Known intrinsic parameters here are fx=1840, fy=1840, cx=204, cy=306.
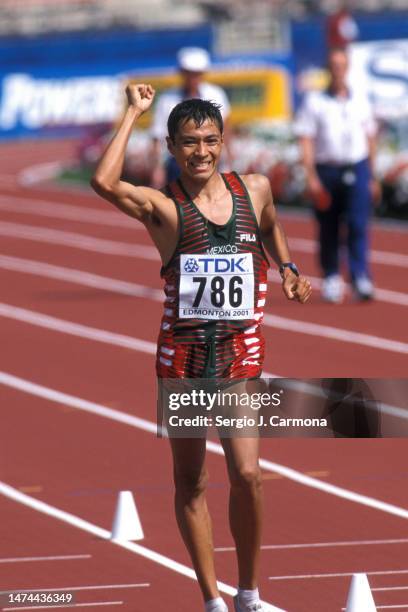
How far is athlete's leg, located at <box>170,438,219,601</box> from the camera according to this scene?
667 cm

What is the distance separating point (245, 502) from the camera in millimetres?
6641

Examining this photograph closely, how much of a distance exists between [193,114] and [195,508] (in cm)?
144

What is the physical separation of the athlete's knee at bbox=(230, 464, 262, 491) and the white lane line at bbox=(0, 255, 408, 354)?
7.24 m

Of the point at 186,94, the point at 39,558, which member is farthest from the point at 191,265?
the point at 186,94

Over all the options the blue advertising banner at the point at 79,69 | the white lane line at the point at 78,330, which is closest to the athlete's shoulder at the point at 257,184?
the white lane line at the point at 78,330

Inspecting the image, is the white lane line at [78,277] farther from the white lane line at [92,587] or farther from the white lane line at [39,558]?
the white lane line at [92,587]

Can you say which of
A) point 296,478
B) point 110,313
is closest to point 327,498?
point 296,478

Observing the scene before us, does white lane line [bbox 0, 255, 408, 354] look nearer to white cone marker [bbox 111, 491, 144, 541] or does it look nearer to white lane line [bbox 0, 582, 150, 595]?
white cone marker [bbox 111, 491, 144, 541]

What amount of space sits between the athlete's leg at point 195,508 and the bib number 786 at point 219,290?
503mm

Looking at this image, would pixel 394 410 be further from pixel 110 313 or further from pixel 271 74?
pixel 271 74

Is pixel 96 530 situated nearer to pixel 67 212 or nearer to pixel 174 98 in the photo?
pixel 174 98

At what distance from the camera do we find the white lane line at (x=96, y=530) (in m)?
7.68

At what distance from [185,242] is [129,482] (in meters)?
3.09

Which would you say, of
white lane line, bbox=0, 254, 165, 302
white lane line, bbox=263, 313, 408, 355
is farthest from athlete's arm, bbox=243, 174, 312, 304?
white lane line, bbox=0, 254, 165, 302
